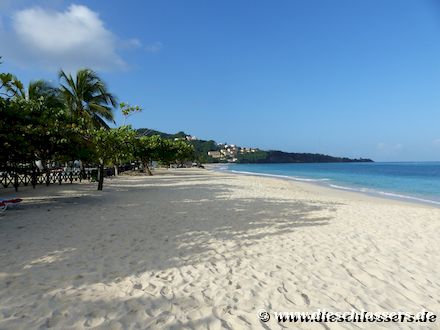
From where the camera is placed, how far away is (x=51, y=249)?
6.29 metres

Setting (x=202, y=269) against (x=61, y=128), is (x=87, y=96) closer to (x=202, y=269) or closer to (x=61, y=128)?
(x=61, y=128)

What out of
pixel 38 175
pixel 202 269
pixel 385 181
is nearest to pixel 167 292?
pixel 202 269

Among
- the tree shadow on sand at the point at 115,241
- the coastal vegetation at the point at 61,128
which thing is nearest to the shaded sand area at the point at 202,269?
the tree shadow on sand at the point at 115,241

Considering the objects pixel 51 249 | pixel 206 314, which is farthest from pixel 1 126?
pixel 206 314

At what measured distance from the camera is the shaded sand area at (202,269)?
392 cm

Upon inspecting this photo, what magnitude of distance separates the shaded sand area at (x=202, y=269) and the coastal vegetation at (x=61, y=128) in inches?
118

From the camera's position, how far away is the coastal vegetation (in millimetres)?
10234

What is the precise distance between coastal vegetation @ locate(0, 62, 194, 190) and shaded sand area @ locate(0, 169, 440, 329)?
9.85ft

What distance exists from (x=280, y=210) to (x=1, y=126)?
9374 millimetres

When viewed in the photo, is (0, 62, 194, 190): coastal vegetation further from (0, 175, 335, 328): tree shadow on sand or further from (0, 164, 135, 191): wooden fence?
(0, 175, 335, 328): tree shadow on sand

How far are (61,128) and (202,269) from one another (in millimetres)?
10024

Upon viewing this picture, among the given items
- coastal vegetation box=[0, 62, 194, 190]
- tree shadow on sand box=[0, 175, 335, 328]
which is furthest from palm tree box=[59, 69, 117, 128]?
tree shadow on sand box=[0, 175, 335, 328]

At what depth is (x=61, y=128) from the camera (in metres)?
12.8

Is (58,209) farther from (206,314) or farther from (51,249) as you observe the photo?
(206,314)
